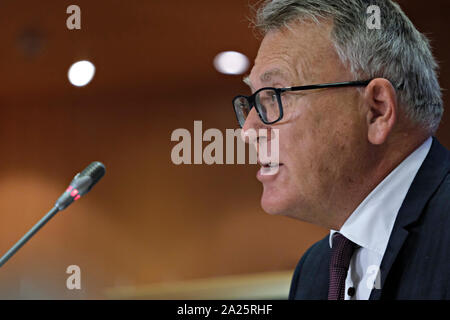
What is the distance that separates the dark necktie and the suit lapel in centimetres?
10

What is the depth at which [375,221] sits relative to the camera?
0.82 m

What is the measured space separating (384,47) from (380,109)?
0.36 feet

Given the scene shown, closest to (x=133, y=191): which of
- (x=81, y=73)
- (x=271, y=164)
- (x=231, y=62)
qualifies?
(x=81, y=73)

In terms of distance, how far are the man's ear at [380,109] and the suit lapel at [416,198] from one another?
0.28ft

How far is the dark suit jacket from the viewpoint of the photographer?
717 millimetres

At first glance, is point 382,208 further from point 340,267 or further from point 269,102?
point 269,102

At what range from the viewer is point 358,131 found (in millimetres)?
840

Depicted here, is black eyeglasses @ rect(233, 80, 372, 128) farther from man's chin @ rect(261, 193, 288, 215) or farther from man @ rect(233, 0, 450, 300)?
man's chin @ rect(261, 193, 288, 215)

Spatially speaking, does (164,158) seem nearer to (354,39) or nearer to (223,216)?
(223,216)

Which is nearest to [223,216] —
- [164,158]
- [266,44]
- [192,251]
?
[192,251]

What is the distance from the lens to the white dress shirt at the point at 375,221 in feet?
2.69

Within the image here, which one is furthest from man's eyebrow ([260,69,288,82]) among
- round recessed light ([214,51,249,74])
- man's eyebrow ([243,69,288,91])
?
round recessed light ([214,51,249,74])
